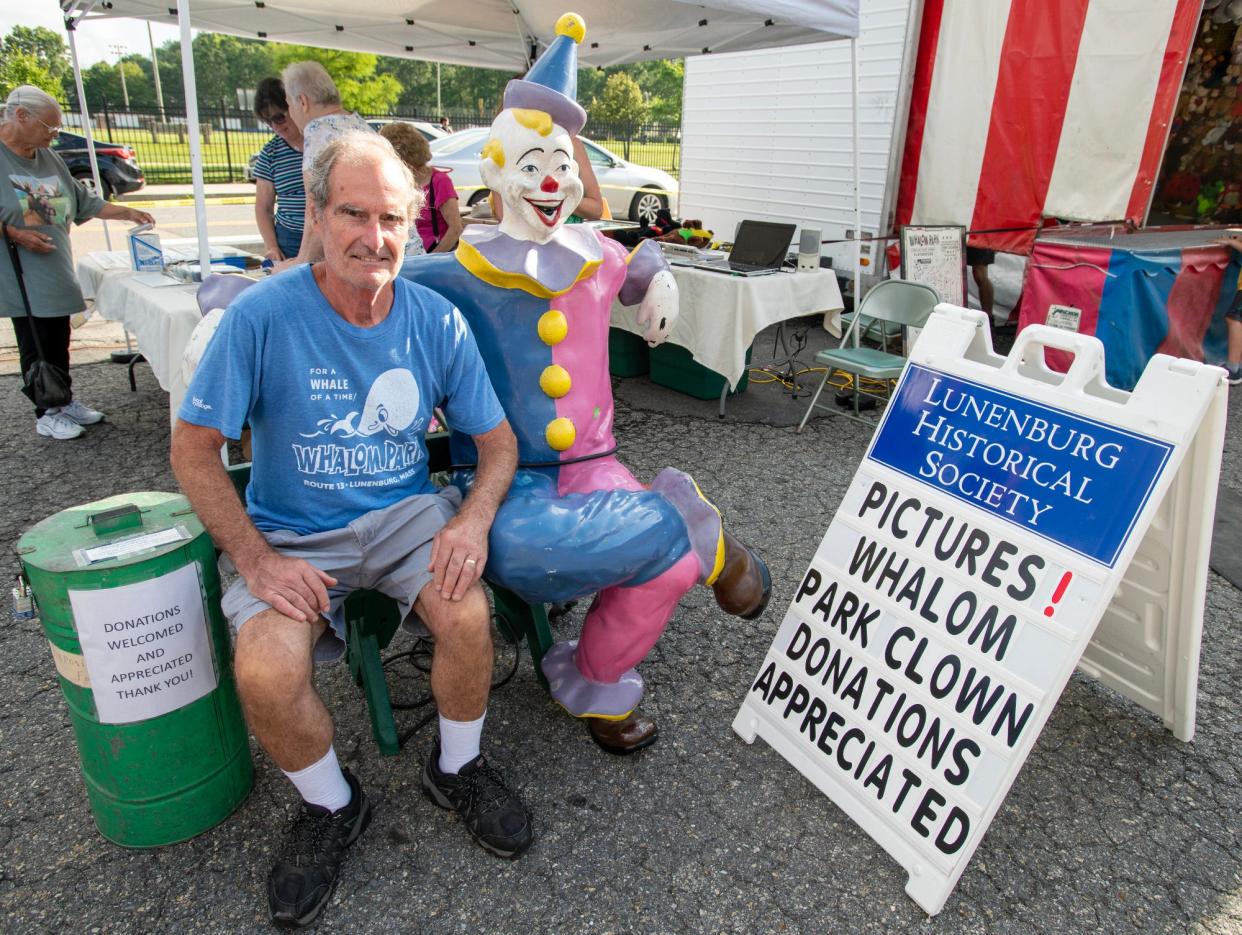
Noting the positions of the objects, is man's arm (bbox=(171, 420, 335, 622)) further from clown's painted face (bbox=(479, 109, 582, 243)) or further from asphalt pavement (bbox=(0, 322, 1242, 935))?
clown's painted face (bbox=(479, 109, 582, 243))

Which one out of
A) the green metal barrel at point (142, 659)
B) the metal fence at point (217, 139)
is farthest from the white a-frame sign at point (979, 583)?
the metal fence at point (217, 139)

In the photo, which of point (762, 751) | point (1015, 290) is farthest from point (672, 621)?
point (1015, 290)

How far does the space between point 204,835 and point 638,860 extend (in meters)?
1.04

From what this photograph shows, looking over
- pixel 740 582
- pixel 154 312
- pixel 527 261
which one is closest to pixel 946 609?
pixel 740 582

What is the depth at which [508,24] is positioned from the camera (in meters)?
5.75

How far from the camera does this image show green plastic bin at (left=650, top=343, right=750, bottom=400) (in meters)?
5.21

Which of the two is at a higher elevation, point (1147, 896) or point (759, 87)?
point (759, 87)

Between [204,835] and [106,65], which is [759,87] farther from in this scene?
[106,65]

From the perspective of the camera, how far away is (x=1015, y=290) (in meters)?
6.63

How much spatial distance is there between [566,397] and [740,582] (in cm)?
69

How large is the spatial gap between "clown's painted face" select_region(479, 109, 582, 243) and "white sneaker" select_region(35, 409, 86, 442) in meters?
3.37

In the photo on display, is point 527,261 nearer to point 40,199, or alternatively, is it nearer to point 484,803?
point 484,803

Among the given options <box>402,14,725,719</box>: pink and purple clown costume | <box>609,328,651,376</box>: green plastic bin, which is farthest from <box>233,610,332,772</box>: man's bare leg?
<box>609,328,651,376</box>: green plastic bin

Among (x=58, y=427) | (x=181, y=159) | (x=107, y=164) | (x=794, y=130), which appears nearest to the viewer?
(x=58, y=427)
